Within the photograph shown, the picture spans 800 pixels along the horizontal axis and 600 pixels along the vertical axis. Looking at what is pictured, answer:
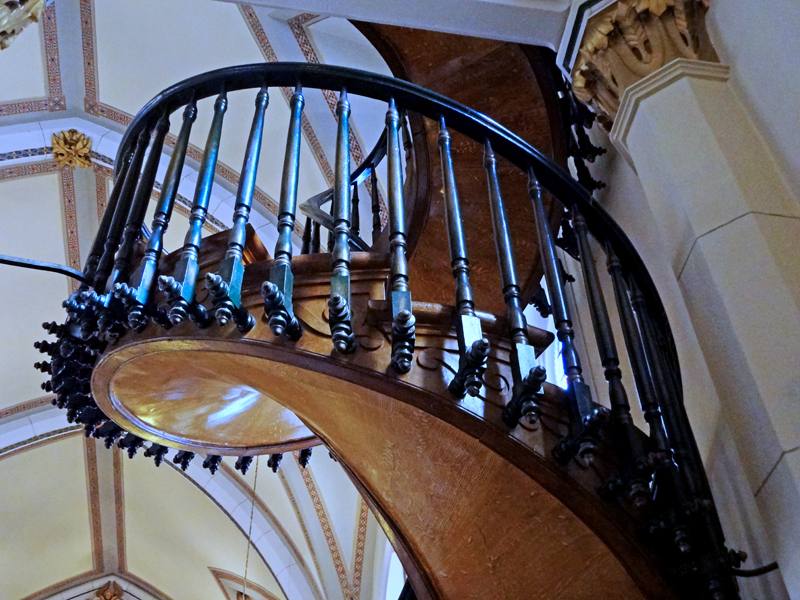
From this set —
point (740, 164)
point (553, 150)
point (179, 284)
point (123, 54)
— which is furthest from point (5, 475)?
point (740, 164)

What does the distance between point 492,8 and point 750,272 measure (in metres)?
1.61

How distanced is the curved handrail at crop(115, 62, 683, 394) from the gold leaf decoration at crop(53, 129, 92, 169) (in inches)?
204

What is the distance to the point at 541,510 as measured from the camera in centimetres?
221

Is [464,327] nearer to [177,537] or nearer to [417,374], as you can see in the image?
[417,374]

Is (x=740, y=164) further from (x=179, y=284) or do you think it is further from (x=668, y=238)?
(x=179, y=284)

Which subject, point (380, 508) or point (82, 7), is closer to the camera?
point (380, 508)

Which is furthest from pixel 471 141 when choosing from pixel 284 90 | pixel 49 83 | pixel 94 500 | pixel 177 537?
pixel 94 500

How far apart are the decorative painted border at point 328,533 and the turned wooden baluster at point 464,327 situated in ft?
19.3

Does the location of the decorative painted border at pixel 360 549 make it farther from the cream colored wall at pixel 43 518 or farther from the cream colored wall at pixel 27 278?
the cream colored wall at pixel 43 518

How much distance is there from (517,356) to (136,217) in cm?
137

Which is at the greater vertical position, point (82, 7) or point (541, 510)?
point (82, 7)

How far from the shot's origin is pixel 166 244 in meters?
8.32

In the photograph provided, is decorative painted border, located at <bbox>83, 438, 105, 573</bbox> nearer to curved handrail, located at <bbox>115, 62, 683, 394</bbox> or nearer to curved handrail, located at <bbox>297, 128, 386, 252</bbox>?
curved handrail, located at <bbox>297, 128, 386, 252</bbox>

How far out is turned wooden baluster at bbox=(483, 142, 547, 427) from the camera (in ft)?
6.60
